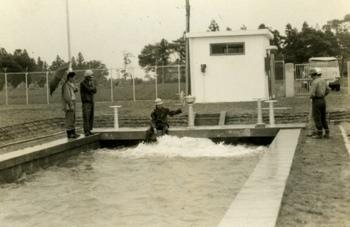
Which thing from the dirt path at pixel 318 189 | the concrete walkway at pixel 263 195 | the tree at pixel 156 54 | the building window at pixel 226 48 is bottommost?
the dirt path at pixel 318 189

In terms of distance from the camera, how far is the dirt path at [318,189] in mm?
7492

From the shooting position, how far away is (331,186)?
9641 mm

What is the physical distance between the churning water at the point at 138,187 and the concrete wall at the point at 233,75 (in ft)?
37.8

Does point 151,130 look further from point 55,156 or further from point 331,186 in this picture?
point 331,186

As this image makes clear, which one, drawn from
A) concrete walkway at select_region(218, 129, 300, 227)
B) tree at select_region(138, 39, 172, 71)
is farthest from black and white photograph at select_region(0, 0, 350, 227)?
tree at select_region(138, 39, 172, 71)

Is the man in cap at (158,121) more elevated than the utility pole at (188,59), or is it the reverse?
the utility pole at (188,59)

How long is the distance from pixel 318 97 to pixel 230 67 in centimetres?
1375

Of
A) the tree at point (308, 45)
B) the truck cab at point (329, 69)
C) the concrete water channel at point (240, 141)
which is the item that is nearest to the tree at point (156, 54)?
the tree at point (308, 45)

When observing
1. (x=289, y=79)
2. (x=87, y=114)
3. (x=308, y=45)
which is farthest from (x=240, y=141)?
(x=308, y=45)

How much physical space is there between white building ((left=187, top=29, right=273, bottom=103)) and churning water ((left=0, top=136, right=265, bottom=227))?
Result: 37.8 feet

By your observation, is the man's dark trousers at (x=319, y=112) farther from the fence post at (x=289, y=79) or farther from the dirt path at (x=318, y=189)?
the fence post at (x=289, y=79)

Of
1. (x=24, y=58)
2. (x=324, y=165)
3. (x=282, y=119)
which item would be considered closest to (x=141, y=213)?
(x=324, y=165)

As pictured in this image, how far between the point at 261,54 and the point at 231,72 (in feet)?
5.22

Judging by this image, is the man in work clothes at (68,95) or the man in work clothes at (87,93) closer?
the man in work clothes at (68,95)
